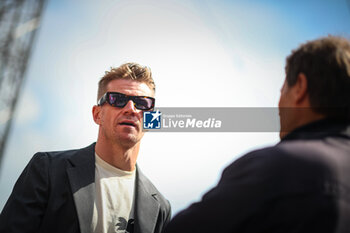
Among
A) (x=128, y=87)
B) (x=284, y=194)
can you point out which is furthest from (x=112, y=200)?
(x=284, y=194)

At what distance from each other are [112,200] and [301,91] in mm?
2103

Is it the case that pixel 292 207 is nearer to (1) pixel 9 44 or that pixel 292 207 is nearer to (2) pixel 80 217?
(2) pixel 80 217

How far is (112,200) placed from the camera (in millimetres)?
2705

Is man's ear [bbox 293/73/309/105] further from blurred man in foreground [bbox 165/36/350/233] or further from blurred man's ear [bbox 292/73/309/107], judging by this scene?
blurred man in foreground [bbox 165/36/350/233]

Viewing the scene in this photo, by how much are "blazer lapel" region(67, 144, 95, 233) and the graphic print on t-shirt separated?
0.31 meters

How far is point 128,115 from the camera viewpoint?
317 cm

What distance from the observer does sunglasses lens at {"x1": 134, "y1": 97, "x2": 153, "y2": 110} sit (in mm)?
3250

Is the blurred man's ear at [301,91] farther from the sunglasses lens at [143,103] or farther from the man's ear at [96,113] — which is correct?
the man's ear at [96,113]

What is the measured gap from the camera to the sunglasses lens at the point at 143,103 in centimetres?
325

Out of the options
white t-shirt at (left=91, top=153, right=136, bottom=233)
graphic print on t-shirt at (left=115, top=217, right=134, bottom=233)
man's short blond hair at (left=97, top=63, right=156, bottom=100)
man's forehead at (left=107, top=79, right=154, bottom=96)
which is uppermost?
man's short blond hair at (left=97, top=63, right=156, bottom=100)

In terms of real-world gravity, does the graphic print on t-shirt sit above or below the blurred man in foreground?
below

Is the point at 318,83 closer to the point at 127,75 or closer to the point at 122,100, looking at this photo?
the point at 122,100

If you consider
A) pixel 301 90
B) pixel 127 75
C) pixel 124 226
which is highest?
pixel 127 75

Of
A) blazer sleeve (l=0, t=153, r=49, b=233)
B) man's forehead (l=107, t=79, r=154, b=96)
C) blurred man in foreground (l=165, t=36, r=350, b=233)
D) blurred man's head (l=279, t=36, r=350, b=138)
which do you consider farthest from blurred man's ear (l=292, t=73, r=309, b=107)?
blazer sleeve (l=0, t=153, r=49, b=233)
